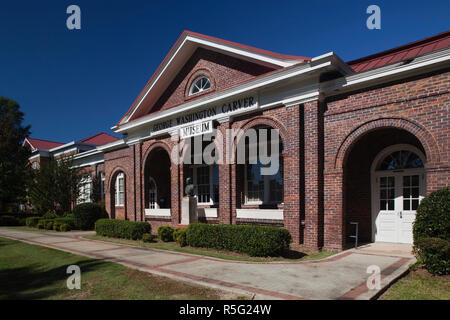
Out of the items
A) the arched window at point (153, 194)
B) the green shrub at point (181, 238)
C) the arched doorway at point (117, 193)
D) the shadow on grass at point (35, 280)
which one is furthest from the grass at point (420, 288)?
the arched doorway at point (117, 193)

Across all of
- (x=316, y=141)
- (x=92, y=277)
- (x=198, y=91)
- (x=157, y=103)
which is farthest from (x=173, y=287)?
(x=157, y=103)

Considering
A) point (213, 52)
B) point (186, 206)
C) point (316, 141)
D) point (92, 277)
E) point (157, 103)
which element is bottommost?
point (92, 277)

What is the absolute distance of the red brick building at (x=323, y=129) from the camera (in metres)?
8.04

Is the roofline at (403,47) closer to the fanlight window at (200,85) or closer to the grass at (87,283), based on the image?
the fanlight window at (200,85)

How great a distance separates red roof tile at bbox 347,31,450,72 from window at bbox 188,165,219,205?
299 inches

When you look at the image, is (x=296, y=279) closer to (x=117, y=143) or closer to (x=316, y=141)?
(x=316, y=141)

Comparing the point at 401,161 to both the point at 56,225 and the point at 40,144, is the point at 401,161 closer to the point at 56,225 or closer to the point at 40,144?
the point at 56,225

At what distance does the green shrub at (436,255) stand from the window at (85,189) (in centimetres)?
2165

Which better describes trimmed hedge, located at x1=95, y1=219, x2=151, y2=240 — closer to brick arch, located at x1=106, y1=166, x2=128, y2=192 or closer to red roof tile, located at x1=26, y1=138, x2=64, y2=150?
brick arch, located at x1=106, y1=166, x2=128, y2=192

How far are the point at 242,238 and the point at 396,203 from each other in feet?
16.0

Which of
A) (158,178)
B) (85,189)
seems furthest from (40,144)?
(158,178)

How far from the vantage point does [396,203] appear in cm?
956

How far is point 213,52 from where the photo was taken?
13.4 m
